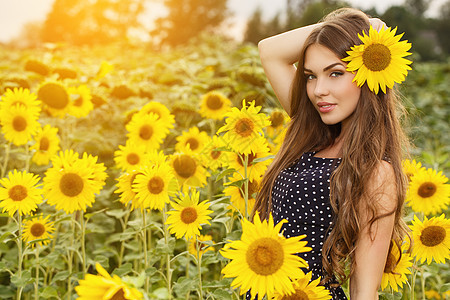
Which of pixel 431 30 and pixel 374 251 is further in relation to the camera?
pixel 431 30

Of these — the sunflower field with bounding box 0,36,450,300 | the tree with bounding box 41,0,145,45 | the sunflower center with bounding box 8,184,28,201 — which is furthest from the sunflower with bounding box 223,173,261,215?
the tree with bounding box 41,0,145,45

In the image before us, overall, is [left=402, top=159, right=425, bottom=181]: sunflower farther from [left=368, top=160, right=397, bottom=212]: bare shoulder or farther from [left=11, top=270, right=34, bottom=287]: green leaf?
[left=11, top=270, right=34, bottom=287]: green leaf

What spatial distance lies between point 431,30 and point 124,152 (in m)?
30.4

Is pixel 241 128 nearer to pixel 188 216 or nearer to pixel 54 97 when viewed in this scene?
pixel 188 216

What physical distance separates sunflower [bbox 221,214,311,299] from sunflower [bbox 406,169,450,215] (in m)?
1.30

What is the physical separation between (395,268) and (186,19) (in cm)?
2403

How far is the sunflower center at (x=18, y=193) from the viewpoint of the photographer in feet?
6.83

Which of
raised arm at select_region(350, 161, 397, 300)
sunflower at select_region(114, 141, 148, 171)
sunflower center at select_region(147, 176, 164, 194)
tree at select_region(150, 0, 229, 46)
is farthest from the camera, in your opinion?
tree at select_region(150, 0, 229, 46)

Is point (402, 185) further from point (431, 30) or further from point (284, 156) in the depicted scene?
point (431, 30)

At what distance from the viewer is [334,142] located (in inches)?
81.7

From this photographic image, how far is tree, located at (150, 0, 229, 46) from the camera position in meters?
24.5

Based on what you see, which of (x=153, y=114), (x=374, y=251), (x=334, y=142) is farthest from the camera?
(x=153, y=114)

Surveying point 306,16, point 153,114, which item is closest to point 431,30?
point 306,16

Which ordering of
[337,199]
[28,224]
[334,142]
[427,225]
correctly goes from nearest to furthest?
[337,199] < [427,225] < [334,142] < [28,224]
